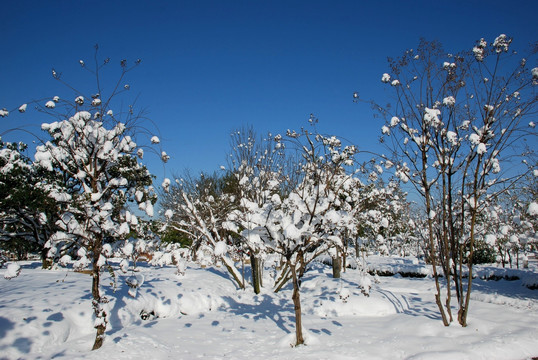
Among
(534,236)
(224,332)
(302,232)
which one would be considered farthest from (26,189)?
(534,236)

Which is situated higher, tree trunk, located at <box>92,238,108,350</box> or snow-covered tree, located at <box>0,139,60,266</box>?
snow-covered tree, located at <box>0,139,60,266</box>

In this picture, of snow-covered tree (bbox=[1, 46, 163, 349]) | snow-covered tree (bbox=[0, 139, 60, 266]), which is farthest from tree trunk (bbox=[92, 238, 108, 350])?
snow-covered tree (bbox=[0, 139, 60, 266])

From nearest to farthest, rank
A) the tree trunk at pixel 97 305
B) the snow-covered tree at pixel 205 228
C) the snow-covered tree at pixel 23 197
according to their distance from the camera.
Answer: the tree trunk at pixel 97 305, the snow-covered tree at pixel 205 228, the snow-covered tree at pixel 23 197

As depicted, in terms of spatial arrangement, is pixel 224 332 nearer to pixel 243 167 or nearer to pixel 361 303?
pixel 361 303

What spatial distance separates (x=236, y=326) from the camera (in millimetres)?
7738

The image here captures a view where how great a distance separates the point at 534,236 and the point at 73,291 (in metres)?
13.8

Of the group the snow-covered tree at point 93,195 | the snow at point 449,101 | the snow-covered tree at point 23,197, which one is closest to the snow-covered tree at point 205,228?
the snow-covered tree at point 93,195

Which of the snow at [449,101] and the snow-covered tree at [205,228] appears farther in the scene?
the snow-covered tree at [205,228]

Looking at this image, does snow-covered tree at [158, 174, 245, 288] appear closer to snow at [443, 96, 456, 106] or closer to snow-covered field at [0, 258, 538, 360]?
snow-covered field at [0, 258, 538, 360]

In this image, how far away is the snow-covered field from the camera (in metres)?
5.54

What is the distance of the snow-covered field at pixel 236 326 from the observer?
5543 millimetres

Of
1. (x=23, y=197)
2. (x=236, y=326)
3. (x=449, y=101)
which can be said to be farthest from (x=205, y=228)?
(x=449, y=101)

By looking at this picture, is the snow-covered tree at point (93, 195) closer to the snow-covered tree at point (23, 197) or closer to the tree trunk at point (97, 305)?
the tree trunk at point (97, 305)

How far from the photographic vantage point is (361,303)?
9.15 m
